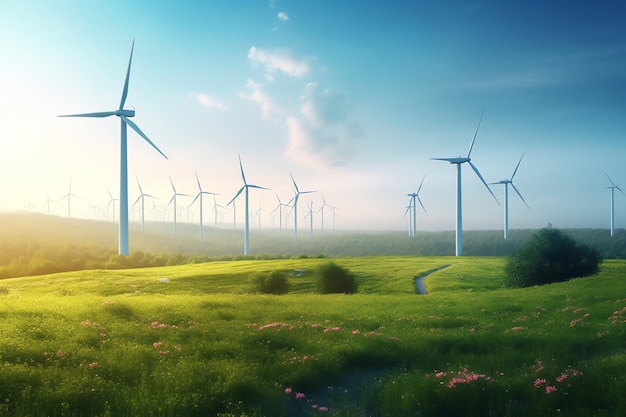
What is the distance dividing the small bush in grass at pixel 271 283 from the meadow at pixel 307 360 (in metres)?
20.6

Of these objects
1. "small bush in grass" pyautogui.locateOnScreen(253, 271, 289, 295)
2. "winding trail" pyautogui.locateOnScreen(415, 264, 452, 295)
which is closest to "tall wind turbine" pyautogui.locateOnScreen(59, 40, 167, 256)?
"small bush in grass" pyautogui.locateOnScreen(253, 271, 289, 295)

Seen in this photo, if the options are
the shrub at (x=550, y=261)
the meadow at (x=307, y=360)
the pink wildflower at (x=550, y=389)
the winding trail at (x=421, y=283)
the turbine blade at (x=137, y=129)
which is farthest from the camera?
the turbine blade at (x=137, y=129)

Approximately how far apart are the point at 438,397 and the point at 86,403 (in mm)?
9993

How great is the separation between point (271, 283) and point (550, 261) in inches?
1266

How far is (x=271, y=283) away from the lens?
179ft

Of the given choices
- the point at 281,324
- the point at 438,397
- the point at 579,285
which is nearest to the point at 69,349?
the point at 281,324

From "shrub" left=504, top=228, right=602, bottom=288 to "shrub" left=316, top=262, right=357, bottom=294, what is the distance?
63.7ft

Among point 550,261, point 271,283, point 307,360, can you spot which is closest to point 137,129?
point 271,283

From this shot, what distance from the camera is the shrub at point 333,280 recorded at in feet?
176

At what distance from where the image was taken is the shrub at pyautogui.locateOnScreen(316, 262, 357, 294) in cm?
5362

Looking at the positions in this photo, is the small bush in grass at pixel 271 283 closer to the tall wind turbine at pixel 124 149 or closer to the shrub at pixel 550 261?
the shrub at pixel 550 261

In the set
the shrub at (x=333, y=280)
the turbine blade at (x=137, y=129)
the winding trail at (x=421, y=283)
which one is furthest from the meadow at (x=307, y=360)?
the turbine blade at (x=137, y=129)

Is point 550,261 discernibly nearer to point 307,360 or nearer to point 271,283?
point 271,283

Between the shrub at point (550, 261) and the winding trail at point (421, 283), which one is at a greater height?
the shrub at point (550, 261)
